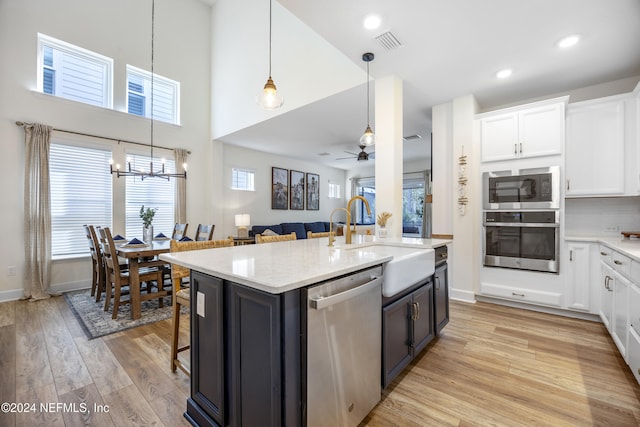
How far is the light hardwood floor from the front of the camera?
160cm

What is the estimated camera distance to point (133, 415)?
1605 mm

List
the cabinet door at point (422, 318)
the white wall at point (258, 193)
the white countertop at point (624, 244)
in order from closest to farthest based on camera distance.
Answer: the white countertop at point (624, 244), the cabinet door at point (422, 318), the white wall at point (258, 193)

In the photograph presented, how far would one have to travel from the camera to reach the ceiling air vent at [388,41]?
241 cm

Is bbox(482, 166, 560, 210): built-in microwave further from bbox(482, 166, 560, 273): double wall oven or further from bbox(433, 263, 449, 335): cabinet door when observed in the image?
bbox(433, 263, 449, 335): cabinet door

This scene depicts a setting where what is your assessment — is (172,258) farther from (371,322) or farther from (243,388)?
(371,322)

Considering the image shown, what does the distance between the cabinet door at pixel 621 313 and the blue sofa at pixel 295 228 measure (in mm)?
5526

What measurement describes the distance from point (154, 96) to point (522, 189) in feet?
20.6

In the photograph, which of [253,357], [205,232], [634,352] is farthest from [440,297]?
[205,232]

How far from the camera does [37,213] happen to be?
154 inches

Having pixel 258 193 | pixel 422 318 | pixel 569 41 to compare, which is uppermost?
pixel 569 41

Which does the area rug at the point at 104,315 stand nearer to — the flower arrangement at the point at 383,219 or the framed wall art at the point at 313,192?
the flower arrangement at the point at 383,219

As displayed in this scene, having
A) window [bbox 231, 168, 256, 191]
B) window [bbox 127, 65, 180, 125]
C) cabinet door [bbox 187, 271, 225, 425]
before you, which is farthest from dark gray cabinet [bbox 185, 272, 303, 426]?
window [bbox 231, 168, 256, 191]

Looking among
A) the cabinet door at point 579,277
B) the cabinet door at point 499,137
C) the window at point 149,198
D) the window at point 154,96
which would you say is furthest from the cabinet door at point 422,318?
the window at point 154,96

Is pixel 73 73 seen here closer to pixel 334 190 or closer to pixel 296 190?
pixel 296 190
